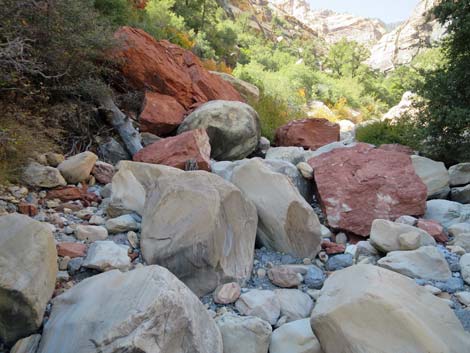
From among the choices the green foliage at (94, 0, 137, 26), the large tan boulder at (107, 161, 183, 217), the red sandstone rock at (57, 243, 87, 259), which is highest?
the green foliage at (94, 0, 137, 26)

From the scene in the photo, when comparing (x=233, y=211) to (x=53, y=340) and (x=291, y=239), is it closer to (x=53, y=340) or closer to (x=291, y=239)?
(x=291, y=239)

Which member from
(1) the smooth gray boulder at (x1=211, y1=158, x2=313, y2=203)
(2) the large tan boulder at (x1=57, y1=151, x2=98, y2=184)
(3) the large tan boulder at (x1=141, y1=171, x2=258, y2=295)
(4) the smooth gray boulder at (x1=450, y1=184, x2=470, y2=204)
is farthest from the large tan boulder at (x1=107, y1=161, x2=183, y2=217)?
(4) the smooth gray boulder at (x1=450, y1=184, x2=470, y2=204)

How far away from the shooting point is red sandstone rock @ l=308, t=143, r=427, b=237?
3.72 meters

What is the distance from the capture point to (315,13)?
267 ft

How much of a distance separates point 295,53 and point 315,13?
183 feet

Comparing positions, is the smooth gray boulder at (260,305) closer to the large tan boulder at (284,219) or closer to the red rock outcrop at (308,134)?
the large tan boulder at (284,219)

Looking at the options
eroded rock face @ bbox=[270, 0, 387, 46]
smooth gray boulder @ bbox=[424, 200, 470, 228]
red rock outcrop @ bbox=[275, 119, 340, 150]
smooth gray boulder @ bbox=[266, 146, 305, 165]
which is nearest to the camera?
smooth gray boulder @ bbox=[424, 200, 470, 228]

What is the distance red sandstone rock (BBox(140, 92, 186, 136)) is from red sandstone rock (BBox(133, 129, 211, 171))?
891 mm

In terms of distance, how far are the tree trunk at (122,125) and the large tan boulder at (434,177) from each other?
10.5ft

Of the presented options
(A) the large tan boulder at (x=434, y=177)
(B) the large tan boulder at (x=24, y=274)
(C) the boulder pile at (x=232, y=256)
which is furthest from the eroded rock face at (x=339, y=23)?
(B) the large tan boulder at (x=24, y=274)

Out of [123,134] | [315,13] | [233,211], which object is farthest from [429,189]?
[315,13]

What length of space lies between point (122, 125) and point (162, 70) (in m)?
1.35

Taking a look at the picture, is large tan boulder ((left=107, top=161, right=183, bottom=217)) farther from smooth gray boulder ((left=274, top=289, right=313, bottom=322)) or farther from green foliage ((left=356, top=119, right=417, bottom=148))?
green foliage ((left=356, top=119, right=417, bottom=148))

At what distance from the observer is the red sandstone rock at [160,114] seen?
5.46 metres
